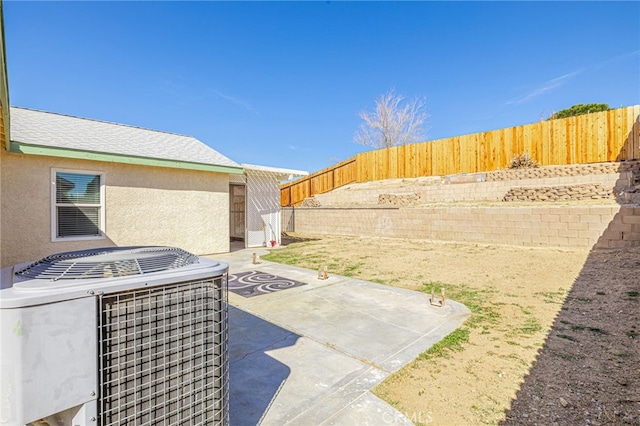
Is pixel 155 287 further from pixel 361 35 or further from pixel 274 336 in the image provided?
pixel 361 35

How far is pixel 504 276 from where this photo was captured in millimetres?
6797

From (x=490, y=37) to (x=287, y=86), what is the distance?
12.7 m

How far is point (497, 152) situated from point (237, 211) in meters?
13.4

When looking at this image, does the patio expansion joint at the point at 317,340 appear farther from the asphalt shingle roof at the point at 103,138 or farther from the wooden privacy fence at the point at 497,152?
the wooden privacy fence at the point at 497,152

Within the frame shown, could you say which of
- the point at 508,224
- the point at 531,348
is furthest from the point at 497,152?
the point at 531,348

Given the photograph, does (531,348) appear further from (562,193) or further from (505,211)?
(562,193)

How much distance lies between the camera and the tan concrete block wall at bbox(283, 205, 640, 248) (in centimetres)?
795

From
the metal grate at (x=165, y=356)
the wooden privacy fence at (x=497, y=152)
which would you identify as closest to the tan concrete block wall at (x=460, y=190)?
the wooden privacy fence at (x=497, y=152)

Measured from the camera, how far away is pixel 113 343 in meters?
1.40

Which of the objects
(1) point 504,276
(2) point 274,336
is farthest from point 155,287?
(1) point 504,276

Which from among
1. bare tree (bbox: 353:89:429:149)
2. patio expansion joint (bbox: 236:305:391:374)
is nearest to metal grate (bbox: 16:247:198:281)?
patio expansion joint (bbox: 236:305:391:374)

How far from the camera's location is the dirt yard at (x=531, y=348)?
2.47m

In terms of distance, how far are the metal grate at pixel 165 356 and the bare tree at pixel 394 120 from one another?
27474 mm

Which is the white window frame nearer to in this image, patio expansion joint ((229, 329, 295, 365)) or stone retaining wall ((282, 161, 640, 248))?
patio expansion joint ((229, 329, 295, 365))
